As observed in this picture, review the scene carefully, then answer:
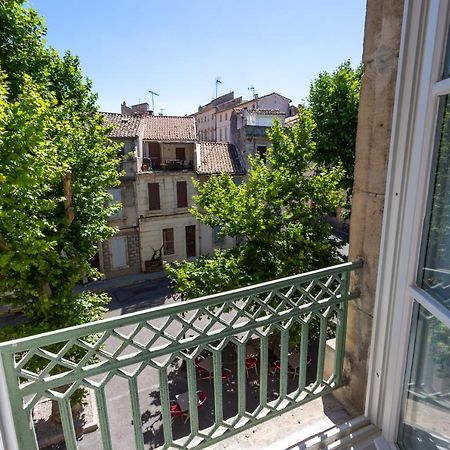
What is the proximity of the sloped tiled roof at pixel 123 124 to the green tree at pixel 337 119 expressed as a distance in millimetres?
8536

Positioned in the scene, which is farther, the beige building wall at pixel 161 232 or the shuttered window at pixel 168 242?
the shuttered window at pixel 168 242

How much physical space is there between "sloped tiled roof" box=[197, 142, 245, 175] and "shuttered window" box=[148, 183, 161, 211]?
Result: 7.24ft

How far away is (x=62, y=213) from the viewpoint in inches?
259

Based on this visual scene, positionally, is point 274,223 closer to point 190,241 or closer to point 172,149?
point 190,241

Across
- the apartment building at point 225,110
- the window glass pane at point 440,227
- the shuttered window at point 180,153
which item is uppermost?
the apartment building at point 225,110

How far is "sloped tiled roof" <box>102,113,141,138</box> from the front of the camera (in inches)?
573

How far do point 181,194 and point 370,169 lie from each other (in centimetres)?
1441

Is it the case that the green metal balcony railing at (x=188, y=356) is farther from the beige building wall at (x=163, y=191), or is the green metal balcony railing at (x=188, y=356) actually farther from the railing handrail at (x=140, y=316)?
the beige building wall at (x=163, y=191)

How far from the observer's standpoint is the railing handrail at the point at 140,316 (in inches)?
48.8

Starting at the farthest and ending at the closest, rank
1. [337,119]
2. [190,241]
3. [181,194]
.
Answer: [190,241], [181,194], [337,119]

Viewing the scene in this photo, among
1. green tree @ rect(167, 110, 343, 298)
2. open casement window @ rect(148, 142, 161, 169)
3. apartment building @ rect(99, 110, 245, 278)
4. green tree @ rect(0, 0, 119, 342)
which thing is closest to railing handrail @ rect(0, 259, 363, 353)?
green tree @ rect(0, 0, 119, 342)

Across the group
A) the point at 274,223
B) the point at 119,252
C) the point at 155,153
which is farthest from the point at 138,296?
the point at 274,223

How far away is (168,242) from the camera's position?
16.3 m

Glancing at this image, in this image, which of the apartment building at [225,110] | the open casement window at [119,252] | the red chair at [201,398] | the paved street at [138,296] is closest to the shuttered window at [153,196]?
the open casement window at [119,252]
